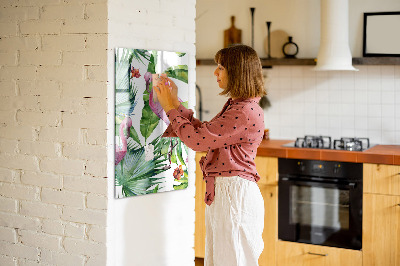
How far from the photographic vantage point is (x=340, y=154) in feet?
12.9

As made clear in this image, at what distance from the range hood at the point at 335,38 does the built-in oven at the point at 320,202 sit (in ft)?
2.50

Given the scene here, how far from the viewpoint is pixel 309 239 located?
4.15 meters

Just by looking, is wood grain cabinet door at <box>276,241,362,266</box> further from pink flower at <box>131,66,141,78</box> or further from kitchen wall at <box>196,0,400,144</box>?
pink flower at <box>131,66,141,78</box>

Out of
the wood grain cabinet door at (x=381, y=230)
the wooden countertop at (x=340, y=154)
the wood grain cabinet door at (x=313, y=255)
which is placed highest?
the wooden countertop at (x=340, y=154)

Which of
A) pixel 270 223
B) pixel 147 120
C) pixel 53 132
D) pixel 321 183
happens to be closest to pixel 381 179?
pixel 321 183

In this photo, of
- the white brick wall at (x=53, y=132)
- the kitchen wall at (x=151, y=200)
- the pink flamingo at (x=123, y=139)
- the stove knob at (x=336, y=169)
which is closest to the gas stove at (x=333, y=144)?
the stove knob at (x=336, y=169)

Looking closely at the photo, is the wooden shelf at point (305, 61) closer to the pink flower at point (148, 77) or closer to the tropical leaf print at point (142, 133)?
the tropical leaf print at point (142, 133)

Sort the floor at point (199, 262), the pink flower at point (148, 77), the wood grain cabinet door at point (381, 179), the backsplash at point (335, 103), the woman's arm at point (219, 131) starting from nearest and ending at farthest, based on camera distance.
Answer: the woman's arm at point (219, 131) < the pink flower at point (148, 77) < the wood grain cabinet door at point (381, 179) < the backsplash at point (335, 103) < the floor at point (199, 262)

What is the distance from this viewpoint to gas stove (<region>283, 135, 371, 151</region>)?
13.5ft

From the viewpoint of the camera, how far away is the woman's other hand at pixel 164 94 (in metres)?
2.81

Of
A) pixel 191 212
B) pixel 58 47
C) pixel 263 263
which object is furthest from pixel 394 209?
pixel 58 47

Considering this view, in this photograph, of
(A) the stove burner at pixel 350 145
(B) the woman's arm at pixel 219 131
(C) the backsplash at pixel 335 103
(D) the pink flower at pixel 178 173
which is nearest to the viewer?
(B) the woman's arm at pixel 219 131

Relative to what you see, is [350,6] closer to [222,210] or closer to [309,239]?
[309,239]

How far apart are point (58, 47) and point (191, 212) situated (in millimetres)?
1120
